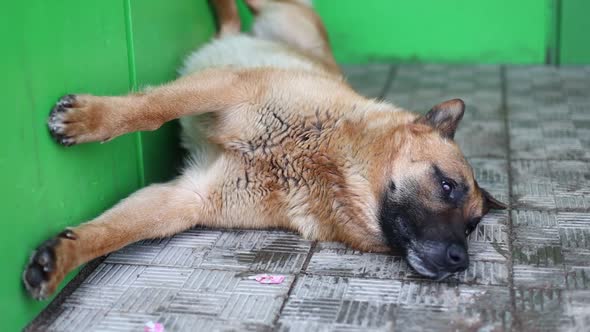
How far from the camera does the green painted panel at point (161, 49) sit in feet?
15.1

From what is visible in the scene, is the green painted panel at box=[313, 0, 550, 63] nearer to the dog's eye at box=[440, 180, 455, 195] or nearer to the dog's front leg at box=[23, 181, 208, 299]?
the dog's front leg at box=[23, 181, 208, 299]

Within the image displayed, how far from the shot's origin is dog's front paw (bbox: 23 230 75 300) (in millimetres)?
3340

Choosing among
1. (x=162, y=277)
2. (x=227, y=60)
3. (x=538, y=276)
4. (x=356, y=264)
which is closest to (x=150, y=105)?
(x=162, y=277)

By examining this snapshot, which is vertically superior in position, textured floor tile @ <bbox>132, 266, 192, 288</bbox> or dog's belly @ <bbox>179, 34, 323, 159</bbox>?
dog's belly @ <bbox>179, 34, 323, 159</bbox>

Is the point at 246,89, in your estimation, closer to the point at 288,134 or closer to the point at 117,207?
the point at 288,134

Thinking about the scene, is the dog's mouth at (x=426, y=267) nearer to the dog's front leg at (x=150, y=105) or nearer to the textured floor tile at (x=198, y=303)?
the textured floor tile at (x=198, y=303)

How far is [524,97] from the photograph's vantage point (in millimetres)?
6711

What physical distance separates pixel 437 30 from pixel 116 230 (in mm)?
4580

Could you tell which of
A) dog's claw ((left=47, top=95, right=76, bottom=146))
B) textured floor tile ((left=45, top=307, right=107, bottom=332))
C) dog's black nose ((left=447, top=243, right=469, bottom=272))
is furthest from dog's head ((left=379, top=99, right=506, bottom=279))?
dog's claw ((left=47, top=95, right=76, bottom=146))

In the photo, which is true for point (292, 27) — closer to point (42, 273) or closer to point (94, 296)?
point (94, 296)

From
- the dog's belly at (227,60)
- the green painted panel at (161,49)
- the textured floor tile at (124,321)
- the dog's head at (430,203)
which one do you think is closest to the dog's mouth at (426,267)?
the dog's head at (430,203)

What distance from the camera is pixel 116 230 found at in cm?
387

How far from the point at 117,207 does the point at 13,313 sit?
3.03ft

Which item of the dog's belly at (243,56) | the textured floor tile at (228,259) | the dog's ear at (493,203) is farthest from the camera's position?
the dog's belly at (243,56)
